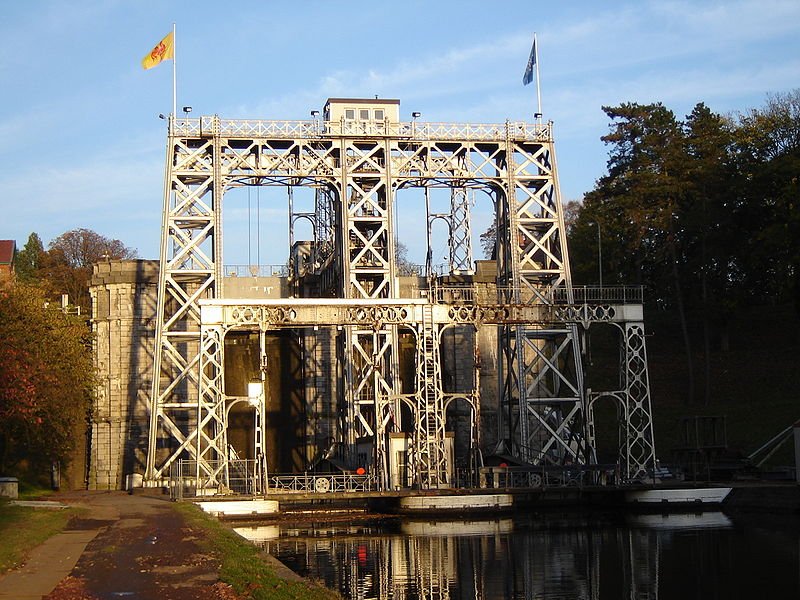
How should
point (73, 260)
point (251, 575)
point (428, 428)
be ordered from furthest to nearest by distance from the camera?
point (73, 260), point (428, 428), point (251, 575)

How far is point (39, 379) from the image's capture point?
144ft

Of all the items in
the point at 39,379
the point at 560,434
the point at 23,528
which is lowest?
the point at 23,528

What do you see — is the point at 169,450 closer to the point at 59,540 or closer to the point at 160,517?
the point at 160,517

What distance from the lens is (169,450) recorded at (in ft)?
183

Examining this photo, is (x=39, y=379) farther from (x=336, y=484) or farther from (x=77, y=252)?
(x=77, y=252)

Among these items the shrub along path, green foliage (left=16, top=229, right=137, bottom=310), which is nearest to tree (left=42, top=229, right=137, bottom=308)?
green foliage (left=16, top=229, right=137, bottom=310)

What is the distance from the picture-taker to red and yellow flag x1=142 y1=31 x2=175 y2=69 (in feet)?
183

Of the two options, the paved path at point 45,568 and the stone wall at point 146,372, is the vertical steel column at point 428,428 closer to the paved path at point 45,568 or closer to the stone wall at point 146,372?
the stone wall at point 146,372

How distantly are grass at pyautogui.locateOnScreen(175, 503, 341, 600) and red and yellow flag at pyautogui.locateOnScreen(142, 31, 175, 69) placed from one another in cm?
3122

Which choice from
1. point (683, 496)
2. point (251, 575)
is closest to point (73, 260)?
point (683, 496)

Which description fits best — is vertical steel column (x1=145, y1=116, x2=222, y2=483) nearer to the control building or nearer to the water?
the control building

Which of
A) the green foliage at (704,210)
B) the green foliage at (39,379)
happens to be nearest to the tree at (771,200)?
the green foliage at (704,210)

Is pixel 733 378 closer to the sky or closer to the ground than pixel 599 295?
closer to the ground

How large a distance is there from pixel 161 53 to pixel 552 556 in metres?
34.7
